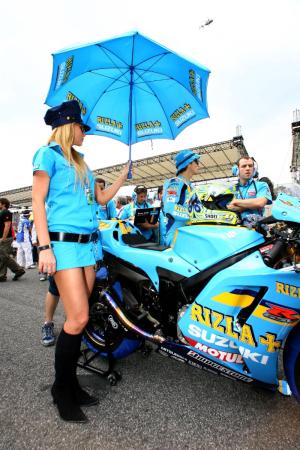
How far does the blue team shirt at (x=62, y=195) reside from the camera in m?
1.86

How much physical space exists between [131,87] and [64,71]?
29.0 inches

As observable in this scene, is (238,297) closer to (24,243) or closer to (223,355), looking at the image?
(223,355)

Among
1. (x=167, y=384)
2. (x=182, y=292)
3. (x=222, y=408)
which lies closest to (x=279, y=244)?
(x=182, y=292)

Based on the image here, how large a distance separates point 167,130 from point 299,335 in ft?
9.18

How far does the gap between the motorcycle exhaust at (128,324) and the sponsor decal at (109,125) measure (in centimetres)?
198

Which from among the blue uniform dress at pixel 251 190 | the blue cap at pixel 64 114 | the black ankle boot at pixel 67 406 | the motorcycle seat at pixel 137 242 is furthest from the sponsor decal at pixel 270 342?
the blue uniform dress at pixel 251 190

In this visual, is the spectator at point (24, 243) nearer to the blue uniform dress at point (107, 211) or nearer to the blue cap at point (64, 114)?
the blue uniform dress at point (107, 211)

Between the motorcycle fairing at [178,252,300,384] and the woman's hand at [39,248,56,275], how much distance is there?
0.85 metres

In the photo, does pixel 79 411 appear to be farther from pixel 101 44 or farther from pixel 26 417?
pixel 101 44

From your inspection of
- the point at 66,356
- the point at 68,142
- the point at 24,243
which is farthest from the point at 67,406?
the point at 24,243

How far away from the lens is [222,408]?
1.96 metres

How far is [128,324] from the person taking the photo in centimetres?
213

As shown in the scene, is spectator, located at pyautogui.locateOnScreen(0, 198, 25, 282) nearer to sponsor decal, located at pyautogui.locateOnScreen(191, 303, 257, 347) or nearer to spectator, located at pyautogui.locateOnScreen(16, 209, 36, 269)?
spectator, located at pyautogui.locateOnScreen(16, 209, 36, 269)

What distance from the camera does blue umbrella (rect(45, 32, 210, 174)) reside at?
301 cm
